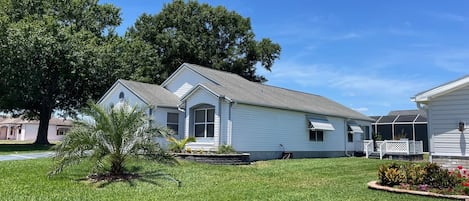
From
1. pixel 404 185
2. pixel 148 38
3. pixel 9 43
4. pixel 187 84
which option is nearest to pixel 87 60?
pixel 9 43

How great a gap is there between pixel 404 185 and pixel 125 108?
31.5ft

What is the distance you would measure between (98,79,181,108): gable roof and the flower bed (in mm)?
16017

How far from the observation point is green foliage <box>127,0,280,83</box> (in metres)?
47.1

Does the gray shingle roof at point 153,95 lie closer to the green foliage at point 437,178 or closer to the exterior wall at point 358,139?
the exterior wall at point 358,139

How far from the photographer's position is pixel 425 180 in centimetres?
1162

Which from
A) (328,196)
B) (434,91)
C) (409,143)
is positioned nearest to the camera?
(328,196)

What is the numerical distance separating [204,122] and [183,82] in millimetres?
6671

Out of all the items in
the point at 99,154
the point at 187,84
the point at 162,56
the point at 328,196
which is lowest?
the point at 328,196

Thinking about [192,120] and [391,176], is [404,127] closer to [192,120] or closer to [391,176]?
Answer: [192,120]

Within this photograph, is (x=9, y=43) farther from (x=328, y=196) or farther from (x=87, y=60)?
(x=328, y=196)

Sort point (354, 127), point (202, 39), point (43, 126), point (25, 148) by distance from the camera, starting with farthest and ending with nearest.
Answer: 1. point (202, 39)
2. point (43, 126)
3. point (354, 127)
4. point (25, 148)

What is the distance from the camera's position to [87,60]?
3466cm

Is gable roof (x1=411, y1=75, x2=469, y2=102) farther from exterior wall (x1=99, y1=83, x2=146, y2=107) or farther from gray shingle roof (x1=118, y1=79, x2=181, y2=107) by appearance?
exterior wall (x1=99, y1=83, x2=146, y2=107)

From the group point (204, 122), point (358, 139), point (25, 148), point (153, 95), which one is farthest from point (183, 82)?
point (358, 139)
